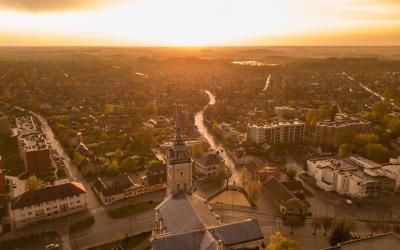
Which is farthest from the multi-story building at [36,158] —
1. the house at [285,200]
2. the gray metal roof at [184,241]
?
the gray metal roof at [184,241]

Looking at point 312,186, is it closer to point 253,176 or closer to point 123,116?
point 253,176

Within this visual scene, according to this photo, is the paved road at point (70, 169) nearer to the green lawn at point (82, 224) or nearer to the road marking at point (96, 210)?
the road marking at point (96, 210)

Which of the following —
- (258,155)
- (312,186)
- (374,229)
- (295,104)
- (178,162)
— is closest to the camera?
(178,162)

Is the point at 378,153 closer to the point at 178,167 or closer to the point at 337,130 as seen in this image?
the point at 337,130

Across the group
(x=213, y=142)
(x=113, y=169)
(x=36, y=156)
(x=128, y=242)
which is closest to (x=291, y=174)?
(x=213, y=142)

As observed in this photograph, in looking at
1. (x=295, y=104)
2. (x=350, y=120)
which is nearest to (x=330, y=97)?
(x=295, y=104)
